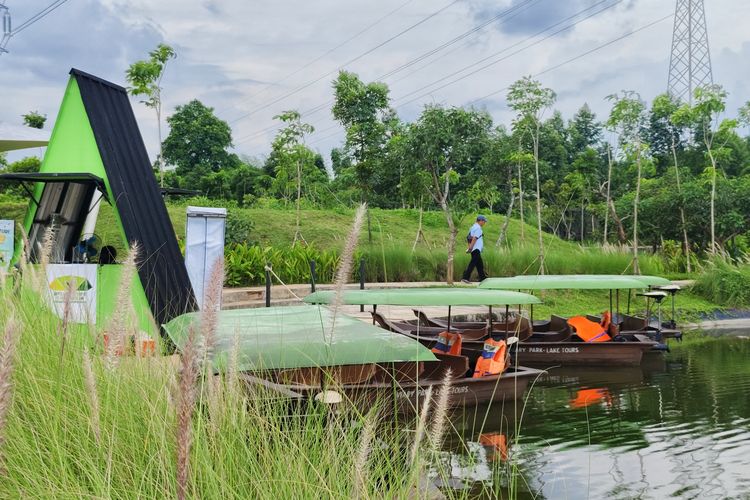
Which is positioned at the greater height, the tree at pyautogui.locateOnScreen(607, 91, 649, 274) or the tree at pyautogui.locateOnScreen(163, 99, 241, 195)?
the tree at pyautogui.locateOnScreen(163, 99, 241, 195)

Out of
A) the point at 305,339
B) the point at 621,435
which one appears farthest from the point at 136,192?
the point at 621,435

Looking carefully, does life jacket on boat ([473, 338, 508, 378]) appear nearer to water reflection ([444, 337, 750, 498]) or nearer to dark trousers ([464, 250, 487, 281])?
water reflection ([444, 337, 750, 498])

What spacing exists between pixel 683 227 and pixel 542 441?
2036 centimetres

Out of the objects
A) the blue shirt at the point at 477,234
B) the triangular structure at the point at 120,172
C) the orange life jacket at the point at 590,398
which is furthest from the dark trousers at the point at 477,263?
the triangular structure at the point at 120,172

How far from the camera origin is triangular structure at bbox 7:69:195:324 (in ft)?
31.4

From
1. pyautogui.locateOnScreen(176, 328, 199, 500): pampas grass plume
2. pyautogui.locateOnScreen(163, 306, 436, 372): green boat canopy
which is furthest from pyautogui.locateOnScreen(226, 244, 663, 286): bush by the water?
pyautogui.locateOnScreen(176, 328, 199, 500): pampas grass plume

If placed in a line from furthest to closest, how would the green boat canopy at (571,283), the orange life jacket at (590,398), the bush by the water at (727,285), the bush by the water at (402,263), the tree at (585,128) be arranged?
the tree at (585,128) < the bush by the water at (727,285) < the bush by the water at (402,263) < the green boat canopy at (571,283) < the orange life jacket at (590,398)

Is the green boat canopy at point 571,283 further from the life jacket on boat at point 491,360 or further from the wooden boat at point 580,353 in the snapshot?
the life jacket on boat at point 491,360

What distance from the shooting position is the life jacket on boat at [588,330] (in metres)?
14.5

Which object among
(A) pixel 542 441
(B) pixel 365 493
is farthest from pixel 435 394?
(B) pixel 365 493

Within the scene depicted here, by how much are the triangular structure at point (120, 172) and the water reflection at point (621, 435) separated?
4072 mm

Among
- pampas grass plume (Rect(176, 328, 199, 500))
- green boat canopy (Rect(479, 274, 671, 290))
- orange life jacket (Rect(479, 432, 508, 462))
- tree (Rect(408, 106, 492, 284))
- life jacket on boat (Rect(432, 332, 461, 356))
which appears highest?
tree (Rect(408, 106, 492, 284))

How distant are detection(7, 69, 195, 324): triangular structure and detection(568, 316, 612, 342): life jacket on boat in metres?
7.58

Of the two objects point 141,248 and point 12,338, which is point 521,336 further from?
point 12,338
